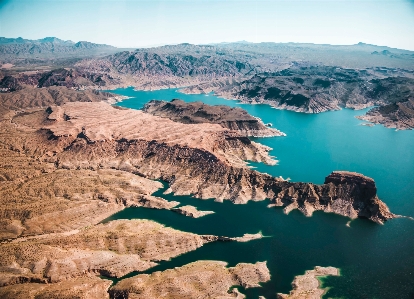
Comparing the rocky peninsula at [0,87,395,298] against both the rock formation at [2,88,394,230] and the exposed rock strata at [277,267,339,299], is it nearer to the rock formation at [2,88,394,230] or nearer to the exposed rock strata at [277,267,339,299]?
the rock formation at [2,88,394,230]

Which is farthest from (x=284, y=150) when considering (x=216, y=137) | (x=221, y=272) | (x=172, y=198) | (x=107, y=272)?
(x=107, y=272)

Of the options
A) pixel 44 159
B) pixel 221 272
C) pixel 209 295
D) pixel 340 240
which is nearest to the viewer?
pixel 209 295

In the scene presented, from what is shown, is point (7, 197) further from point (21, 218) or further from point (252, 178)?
point (252, 178)

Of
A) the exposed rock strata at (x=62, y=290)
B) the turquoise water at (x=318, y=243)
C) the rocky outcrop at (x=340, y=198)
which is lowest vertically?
the exposed rock strata at (x=62, y=290)

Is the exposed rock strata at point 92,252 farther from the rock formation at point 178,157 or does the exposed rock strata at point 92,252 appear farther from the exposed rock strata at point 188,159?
the exposed rock strata at point 188,159

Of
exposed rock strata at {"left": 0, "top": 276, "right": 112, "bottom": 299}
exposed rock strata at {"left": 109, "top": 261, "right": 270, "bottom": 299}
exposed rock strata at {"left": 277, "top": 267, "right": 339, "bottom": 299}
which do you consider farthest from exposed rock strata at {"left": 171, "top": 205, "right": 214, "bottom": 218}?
exposed rock strata at {"left": 277, "top": 267, "right": 339, "bottom": 299}

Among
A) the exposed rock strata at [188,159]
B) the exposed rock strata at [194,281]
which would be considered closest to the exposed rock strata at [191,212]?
the exposed rock strata at [188,159]
